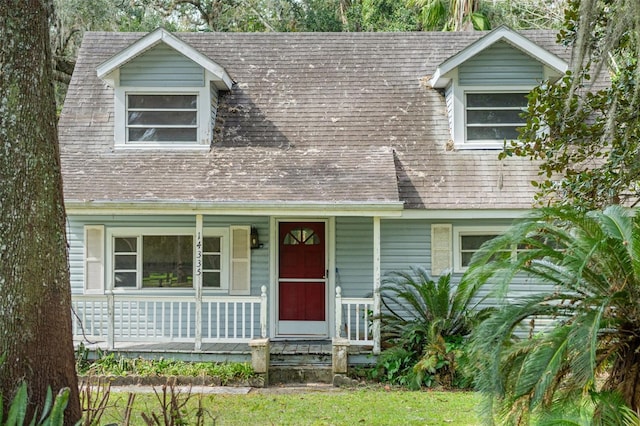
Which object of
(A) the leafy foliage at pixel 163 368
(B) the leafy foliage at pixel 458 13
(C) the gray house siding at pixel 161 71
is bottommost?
(A) the leafy foliage at pixel 163 368

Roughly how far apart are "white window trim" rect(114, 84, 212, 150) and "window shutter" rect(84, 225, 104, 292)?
5.63 ft

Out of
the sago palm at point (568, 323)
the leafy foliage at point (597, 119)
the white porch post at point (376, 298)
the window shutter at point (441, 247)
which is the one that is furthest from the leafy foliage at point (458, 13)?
the sago palm at point (568, 323)

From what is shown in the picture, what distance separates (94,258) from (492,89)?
7940mm

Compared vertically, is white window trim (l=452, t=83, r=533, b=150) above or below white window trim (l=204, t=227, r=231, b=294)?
above

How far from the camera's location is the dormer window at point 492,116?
42.1 ft

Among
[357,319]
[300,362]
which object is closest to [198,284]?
[300,362]

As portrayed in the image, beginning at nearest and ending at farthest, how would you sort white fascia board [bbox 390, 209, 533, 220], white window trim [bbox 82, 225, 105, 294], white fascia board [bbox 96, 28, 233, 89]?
white fascia board [bbox 390, 209, 533, 220] → white window trim [bbox 82, 225, 105, 294] → white fascia board [bbox 96, 28, 233, 89]

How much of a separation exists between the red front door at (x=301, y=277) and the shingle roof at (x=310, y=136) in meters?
1.29

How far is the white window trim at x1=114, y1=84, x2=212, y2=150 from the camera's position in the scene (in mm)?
12648

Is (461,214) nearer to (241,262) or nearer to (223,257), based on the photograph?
(241,262)

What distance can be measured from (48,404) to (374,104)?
10153mm

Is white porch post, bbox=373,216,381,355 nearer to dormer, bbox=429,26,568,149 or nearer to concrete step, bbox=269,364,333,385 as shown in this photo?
concrete step, bbox=269,364,333,385

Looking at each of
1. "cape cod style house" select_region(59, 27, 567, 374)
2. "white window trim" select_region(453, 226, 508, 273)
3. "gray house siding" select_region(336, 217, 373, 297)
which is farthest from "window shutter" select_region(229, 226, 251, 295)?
"white window trim" select_region(453, 226, 508, 273)

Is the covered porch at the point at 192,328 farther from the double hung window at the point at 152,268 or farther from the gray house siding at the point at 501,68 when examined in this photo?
the gray house siding at the point at 501,68
